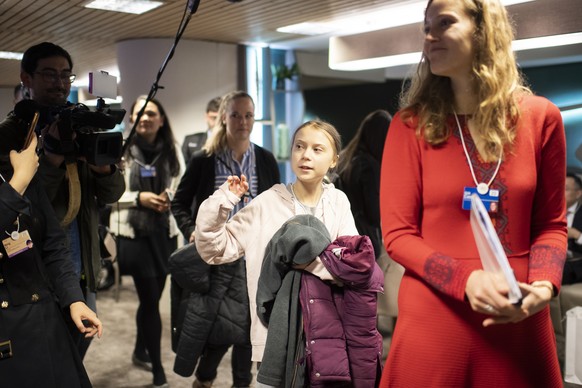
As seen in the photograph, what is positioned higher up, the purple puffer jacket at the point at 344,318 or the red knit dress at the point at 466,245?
the red knit dress at the point at 466,245

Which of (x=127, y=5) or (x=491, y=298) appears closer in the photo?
(x=491, y=298)

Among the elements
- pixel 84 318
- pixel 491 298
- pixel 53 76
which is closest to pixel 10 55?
pixel 53 76

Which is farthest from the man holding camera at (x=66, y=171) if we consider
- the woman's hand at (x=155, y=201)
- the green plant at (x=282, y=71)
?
the green plant at (x=282, y=71)

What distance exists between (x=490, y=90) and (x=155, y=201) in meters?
2.39

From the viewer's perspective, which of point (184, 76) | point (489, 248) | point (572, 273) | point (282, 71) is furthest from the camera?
point (282, 71)

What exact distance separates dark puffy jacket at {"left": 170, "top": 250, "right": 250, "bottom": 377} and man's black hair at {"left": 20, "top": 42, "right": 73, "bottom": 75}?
934mm

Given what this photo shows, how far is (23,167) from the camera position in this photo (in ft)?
5.54

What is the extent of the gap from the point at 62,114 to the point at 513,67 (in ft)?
4.64

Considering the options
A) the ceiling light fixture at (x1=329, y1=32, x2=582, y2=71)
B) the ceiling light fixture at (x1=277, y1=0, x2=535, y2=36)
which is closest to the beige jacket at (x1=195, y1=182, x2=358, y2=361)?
the ceiling light fixture at (x1=329, y1=32, x2=582, y2=71)

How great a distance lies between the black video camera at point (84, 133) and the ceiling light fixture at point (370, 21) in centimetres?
233

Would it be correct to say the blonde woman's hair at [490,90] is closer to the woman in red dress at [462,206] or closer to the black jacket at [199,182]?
the woman in red dress at [462,206]

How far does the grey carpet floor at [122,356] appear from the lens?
135 inches

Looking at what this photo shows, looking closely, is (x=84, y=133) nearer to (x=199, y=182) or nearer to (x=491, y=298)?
(x=199, y=182)

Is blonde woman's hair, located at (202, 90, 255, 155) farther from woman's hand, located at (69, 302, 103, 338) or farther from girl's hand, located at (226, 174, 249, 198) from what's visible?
woman's hand, located at (69, 302, 103, 338)
